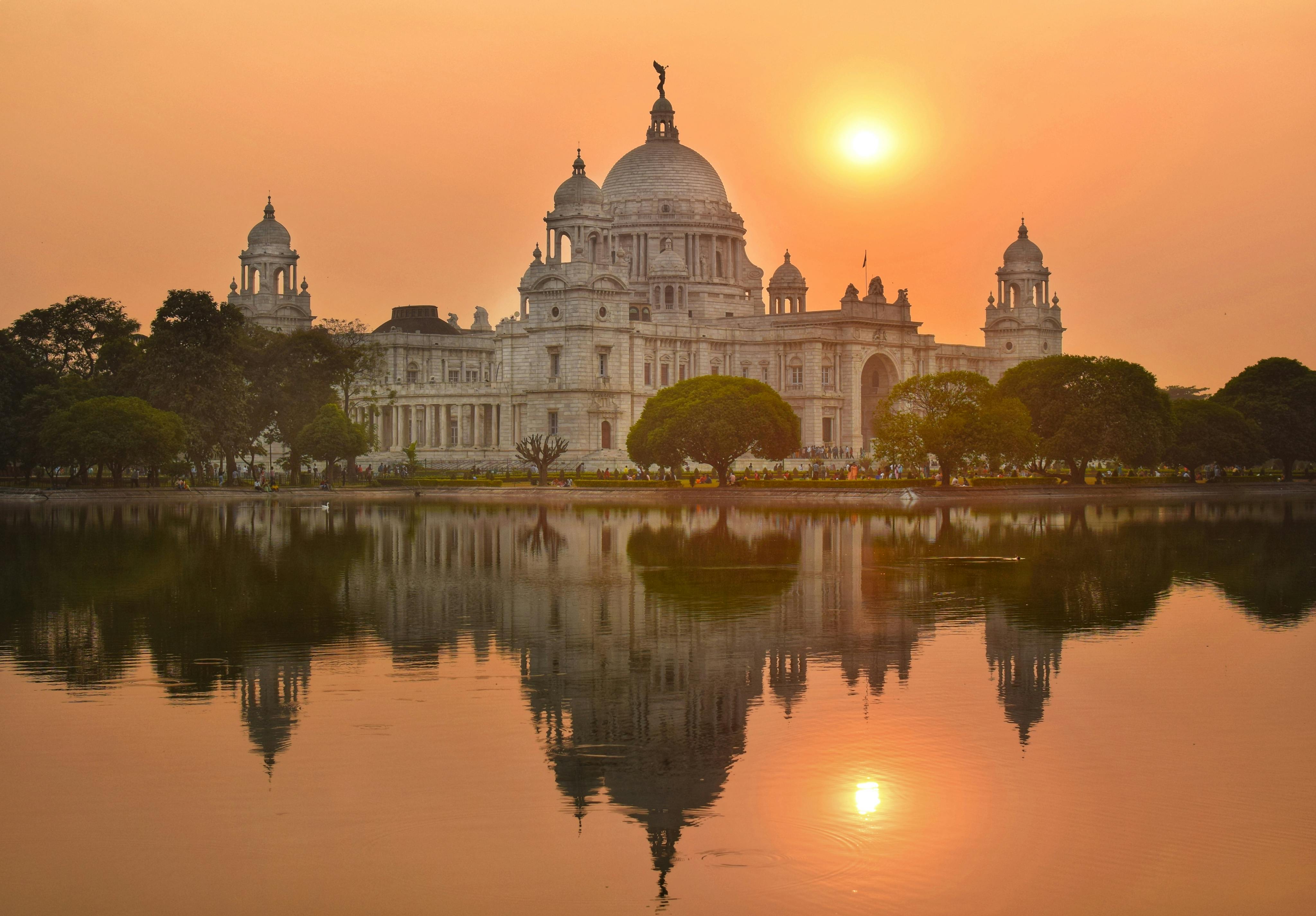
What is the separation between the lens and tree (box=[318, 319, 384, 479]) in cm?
9194

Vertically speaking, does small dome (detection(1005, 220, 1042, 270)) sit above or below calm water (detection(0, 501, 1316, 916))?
above

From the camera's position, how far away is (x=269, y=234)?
12850cm

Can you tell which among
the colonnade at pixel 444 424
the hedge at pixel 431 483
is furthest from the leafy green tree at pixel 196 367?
the colonnade at pixel 444 424

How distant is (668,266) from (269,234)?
1386 inches

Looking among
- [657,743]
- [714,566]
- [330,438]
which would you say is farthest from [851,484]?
[657,743]

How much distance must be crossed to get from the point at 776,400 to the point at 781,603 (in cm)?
5437

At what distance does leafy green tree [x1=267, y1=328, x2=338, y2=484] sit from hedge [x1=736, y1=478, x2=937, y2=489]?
2929cm

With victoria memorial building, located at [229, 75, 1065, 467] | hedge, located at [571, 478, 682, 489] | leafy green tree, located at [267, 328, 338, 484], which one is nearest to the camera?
hedge, located at [571, 478, 682, 489]

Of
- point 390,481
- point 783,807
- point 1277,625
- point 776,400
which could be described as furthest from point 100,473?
point 783,807

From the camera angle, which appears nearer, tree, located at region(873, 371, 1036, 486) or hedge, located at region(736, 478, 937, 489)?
tree, located at region(873, 371, 1036, 486)

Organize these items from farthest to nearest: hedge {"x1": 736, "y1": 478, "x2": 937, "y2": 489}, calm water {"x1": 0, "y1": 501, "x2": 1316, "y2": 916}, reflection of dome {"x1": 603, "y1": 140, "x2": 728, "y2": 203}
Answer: reflection of dome {"x1": 603, "y1": 140, "x2": 728, "y2": 203}, hedge {"x1": 736, "y1": 478, "x2": 937, "y2": 489}, calm water {"x1": 0, "y1": 501, "x2": 1316, "y2": 916}

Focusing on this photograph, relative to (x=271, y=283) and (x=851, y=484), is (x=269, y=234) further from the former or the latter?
(x=851, y=484)

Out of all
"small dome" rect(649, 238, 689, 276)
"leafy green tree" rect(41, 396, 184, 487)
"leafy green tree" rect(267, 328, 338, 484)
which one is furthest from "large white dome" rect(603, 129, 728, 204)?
"leafy green tree" rect(41, 396, 184, 487)

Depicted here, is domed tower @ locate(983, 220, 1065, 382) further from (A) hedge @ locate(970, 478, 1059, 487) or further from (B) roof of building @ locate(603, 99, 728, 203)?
(A) hedge @ locate(970, 478, 1059, 487)
